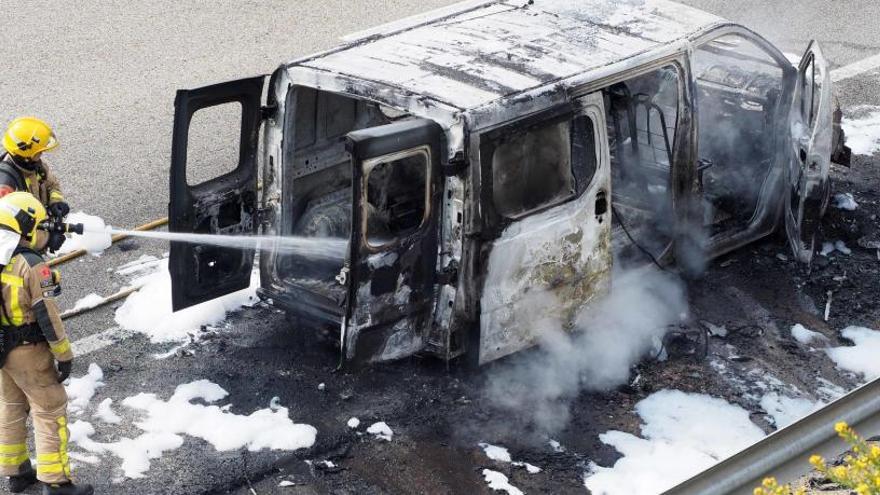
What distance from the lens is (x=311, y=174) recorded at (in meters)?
7.91

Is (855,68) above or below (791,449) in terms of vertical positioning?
below

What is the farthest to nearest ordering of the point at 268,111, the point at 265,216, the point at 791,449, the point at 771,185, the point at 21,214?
the point at 771,185 → the point at 265,216 → the point at 268,111 → the point at 21,214 → the point at 791,449

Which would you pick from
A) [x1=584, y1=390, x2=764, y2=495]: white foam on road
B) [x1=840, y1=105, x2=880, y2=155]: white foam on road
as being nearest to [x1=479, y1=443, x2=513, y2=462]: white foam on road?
[x1=584, y1=390, x2=764, y2=495]: white foam on road

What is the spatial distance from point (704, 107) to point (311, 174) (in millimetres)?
2953

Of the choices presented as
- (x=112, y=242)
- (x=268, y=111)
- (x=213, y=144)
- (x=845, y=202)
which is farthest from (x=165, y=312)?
(x=845, y=202)

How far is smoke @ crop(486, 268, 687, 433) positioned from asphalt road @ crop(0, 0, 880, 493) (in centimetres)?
106

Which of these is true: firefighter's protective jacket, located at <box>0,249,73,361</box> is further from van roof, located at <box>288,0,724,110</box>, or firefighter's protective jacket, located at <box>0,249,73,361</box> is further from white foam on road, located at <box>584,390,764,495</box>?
white foam on road, located at <box>584,390,764,495</box>

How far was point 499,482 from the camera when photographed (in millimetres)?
6648

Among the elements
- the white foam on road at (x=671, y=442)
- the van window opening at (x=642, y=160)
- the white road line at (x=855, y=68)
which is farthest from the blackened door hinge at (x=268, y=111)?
the white road line at (x=855, y=68)

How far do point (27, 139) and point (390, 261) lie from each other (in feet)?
7.28

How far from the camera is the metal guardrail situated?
4.79m

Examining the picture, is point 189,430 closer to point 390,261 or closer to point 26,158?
point 390,261

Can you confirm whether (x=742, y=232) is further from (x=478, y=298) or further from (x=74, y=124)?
(x=74, y=124)

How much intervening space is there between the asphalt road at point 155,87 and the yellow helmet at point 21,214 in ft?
4.27
